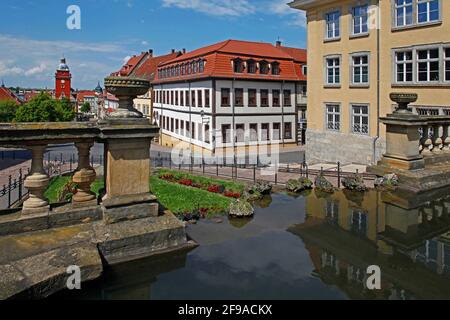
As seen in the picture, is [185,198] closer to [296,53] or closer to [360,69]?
[360,69]

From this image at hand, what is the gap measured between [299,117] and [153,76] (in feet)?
90.7

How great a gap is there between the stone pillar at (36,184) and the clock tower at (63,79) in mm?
126762

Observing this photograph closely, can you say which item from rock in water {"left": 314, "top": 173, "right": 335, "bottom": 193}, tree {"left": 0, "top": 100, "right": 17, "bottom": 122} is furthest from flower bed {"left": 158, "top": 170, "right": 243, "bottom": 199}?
tree {"left": 0, "top": 100, "right": 17, "bottom": 122}

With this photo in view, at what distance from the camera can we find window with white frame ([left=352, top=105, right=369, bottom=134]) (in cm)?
2538

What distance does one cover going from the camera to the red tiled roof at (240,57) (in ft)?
126

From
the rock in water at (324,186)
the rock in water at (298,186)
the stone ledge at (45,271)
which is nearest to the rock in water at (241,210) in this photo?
the rock in water at (298,186)

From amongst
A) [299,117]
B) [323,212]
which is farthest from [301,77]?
[323,212]

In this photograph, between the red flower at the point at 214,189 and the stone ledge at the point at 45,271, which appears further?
the red flower at the point at 214,189

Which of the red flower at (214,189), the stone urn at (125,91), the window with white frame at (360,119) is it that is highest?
the window with white frame at (360,119)

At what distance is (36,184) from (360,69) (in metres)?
24.8

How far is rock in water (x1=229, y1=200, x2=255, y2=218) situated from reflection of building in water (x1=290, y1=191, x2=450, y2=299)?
76 centimetres

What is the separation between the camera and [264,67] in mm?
41406

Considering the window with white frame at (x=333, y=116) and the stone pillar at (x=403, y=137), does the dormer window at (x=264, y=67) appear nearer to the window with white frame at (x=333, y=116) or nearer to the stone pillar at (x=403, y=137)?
the window with white frame at (x=333, y=116)

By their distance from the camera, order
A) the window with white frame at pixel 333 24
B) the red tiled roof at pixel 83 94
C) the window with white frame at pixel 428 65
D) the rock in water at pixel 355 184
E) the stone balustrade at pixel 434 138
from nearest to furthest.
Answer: the rock in water at pixel 355 184
the stone balustrade at pixel 434 138
the window with white frame at pixel 428 65
the window with white frame at pixel 333 24
the red tiled roof at pixel 83 94
